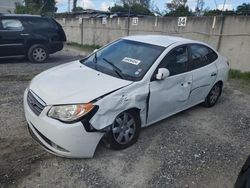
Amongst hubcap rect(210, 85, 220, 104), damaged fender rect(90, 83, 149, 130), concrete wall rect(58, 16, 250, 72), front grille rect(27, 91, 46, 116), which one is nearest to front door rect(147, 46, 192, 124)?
damaged fender rect(90, 83, 149, 130)

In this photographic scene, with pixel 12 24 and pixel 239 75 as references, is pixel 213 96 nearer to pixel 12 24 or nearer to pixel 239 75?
pixel 239 75

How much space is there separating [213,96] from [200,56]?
1.09 meters

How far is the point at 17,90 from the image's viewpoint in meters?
5.61

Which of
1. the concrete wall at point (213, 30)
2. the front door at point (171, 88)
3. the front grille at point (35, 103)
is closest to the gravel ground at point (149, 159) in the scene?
the front door at point (171, 88)

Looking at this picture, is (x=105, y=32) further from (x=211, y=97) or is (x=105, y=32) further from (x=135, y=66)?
(x=135, y=66)

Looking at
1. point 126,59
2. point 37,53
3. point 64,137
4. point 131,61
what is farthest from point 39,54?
point 64,137

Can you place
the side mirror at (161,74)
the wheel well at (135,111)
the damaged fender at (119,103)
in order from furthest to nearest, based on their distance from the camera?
1. the side mirror at (161,74)
2. the wheel well at (135,111)
3. the damaged fender at (119,103)

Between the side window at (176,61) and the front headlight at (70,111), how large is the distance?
142 cm

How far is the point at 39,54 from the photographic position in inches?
360

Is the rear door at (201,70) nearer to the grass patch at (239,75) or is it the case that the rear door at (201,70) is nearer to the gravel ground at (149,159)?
the gravel ground at (149,159)

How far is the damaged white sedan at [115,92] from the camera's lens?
2.88 metres

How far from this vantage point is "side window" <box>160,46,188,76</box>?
3.80 m

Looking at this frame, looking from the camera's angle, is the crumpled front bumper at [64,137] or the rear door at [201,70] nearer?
the crumpled front bumper at [64,137]

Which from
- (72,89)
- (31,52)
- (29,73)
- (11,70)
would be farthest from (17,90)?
(31,52)
